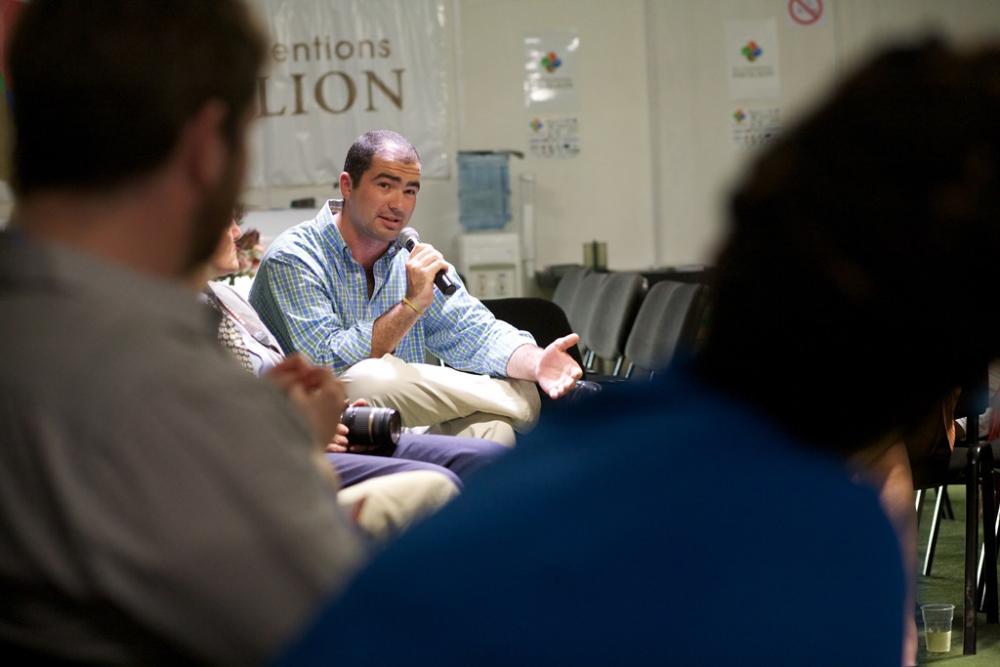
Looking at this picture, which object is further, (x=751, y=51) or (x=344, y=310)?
(x=751, y=51)

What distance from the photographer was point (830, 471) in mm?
558

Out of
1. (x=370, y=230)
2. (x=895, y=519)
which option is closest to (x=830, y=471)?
(x=895, y=519)

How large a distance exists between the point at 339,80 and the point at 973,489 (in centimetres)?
554

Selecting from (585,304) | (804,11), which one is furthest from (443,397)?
(804,11)

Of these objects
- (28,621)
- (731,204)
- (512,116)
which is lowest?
(28,621)

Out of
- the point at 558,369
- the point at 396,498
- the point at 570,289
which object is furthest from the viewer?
the point at 570,289

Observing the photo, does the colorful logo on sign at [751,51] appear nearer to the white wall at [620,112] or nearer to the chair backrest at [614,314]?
the white wall at [620,112]

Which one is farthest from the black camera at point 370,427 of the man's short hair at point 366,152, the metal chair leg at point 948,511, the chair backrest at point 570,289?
the chair backrest at point 570,289

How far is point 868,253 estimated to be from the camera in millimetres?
555

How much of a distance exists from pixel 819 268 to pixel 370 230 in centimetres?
281

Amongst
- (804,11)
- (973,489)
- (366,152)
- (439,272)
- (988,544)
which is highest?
(804,11)

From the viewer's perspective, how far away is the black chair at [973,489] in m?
2.88

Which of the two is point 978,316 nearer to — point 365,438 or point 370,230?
point 365,438

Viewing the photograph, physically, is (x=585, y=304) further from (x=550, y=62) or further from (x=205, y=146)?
(x=205, y=146)
